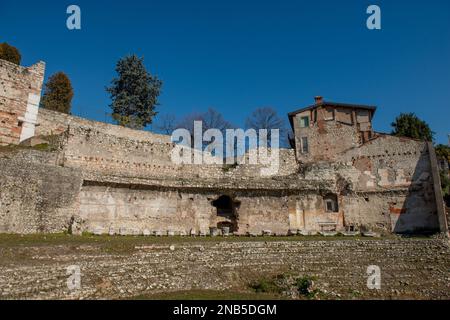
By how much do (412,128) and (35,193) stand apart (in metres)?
36.1

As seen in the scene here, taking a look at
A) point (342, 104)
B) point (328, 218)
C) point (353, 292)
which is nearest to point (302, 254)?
point (353, 292)

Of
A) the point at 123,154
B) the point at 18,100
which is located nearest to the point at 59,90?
the point at 18,100

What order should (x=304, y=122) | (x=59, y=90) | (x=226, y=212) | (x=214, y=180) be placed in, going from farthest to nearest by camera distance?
1. (x=59, y=90)
2. (x=304, y=122)
3. (x=226, y=212)
4. (x=214, y=180)

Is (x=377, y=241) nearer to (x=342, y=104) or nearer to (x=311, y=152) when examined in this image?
(x=311, y=152)

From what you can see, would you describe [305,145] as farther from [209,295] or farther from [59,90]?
[59,90]

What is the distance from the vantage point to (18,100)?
1007 inches

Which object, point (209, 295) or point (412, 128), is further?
point (412, 128)

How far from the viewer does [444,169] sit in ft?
120

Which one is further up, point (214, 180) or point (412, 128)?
point (412, 128)

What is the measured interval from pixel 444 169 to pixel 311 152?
14.3 m

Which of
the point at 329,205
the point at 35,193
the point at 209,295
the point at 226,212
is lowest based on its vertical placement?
the point at 209,295

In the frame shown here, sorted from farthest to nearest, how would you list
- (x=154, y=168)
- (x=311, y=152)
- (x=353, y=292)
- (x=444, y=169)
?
(x=444, y=169) < (x=311, y=152) < (x=154, y=168) < (x=353, y=292)

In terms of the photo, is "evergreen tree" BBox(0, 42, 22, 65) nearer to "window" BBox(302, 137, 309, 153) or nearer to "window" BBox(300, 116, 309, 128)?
"window" BBox(300, 116, 309, 128)
